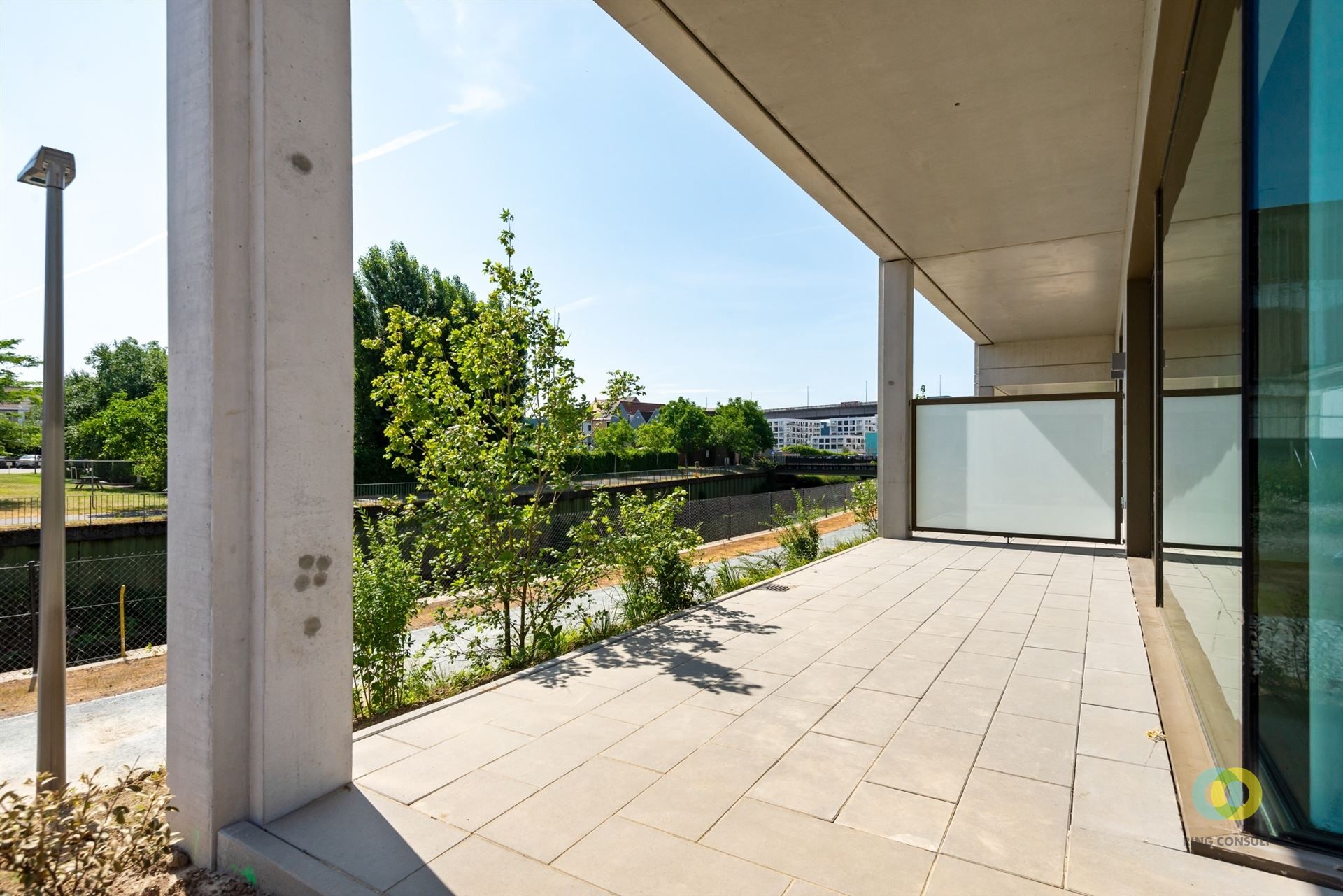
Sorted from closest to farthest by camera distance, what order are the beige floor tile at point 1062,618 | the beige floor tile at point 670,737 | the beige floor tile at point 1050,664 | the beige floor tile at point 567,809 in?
the beige floor tile at point 567,809 → the beige floor tile at point 670,737 → the beige floor tile at point 1050,664 → the beige floor tile at point 1062,618

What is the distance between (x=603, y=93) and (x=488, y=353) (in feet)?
10.5

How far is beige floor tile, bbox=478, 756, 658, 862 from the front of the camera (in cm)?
237

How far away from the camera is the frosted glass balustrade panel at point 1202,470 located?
9.28 feet

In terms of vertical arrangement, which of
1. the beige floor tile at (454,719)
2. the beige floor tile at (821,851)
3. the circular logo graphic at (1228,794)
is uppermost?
the circular logo graphic at (1228,794)

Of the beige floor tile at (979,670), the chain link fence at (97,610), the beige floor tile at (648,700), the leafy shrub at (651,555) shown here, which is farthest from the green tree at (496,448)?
the chain link fence at (97,610)

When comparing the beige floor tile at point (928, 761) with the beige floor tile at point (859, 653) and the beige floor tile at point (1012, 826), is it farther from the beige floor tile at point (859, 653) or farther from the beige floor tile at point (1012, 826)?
the beige floor tile at point (859, 653)

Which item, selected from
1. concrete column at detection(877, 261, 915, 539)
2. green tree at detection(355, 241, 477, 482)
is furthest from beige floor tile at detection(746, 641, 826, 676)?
green tree at detection(355, 241, 477, 482)

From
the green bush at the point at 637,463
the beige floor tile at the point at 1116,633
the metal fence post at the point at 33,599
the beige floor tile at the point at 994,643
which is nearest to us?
the beige floor tile at the point at 994,643

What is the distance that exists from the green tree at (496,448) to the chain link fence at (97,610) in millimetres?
9057

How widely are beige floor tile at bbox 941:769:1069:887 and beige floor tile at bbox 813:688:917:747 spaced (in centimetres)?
51

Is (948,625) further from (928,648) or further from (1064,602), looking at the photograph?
(1064,602)

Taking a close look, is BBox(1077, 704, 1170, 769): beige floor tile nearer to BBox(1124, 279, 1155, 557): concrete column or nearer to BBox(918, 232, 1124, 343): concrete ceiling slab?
BBox(1124, 279, 1155, 557): concrete column

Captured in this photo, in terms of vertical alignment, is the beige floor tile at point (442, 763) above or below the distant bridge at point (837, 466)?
above

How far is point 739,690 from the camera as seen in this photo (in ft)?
13.0
